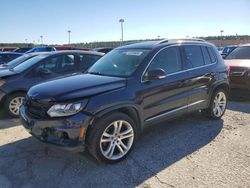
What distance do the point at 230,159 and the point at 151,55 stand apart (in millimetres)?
2060

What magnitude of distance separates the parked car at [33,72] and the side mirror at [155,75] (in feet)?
11.3

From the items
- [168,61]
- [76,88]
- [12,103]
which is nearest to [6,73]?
[12,103]

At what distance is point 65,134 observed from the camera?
378 cm

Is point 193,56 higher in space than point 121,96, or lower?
higher

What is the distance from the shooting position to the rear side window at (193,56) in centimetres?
536

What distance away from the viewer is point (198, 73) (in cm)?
545

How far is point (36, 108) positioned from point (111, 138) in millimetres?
1203

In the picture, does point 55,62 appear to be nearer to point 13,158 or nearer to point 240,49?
point 13,158

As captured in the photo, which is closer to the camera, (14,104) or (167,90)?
(167,90)

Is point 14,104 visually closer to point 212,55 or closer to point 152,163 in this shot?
point 152,163

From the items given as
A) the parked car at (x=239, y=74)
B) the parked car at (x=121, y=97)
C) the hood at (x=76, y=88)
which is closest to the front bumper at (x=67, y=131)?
the parked car at (x=121, y=97)

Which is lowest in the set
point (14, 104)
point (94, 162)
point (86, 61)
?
point (94, 162)

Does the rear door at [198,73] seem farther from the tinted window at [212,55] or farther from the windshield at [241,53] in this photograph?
the windshield at [241,53]

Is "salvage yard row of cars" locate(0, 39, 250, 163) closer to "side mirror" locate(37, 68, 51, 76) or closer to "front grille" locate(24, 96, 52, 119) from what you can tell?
"front grille" locate(24, 96, 52, 119)
